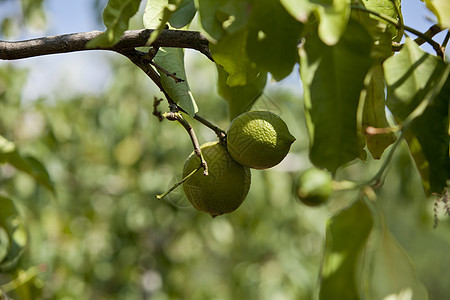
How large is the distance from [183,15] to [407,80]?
34 cm

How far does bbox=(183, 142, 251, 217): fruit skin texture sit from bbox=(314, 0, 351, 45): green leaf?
0.38 metres

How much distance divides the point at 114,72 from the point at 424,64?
12.6 feet

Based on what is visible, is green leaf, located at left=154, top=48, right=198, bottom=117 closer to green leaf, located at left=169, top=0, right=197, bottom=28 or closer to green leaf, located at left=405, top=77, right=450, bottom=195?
green leaf, located at left=169, top=0, right=197, bottom=28

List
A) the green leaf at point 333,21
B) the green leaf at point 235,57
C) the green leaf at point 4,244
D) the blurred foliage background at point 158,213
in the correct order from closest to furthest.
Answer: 1. the green leaf at point 333,21
2. the green leaf at point 235,57
3. the green leaf at point 4,244
4. the blurred foliage background at point 158,213

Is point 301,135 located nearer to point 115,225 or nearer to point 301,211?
point 301,211

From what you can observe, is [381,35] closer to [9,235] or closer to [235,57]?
[235,57]

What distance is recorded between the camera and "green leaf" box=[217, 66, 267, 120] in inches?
35.7

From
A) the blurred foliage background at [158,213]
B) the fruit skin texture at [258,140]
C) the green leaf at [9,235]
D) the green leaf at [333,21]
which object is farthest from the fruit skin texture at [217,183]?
the blurred foliage background at [158,213]

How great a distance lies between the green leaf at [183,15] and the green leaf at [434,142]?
1.16 ft

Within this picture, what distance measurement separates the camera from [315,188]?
0.68 meters

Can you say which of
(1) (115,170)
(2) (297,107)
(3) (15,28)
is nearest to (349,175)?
(2) (297,107)

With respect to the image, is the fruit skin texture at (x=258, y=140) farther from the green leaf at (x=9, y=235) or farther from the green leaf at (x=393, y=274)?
the green leaf at (x=9, y=235)

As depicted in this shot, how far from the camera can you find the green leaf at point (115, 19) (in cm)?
59

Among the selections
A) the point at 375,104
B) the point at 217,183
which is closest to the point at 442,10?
Answer: the point at 375,104
